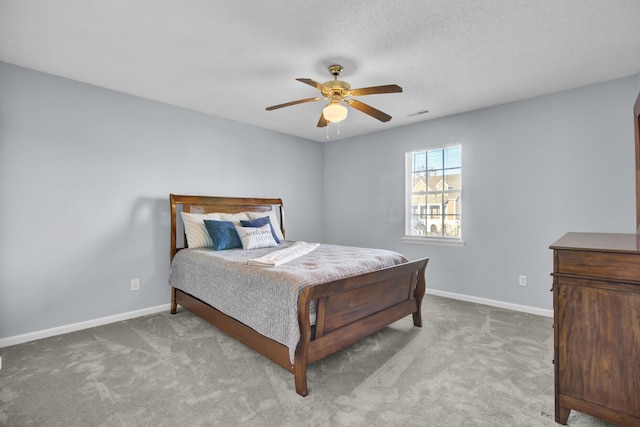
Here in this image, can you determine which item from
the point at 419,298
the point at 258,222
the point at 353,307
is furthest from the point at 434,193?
the point at 353,307

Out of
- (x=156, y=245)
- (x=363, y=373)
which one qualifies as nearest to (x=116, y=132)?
(x=156, y=245)

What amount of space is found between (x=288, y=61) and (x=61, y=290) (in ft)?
10.2

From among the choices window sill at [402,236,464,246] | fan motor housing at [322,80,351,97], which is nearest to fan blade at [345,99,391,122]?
fan motor housing at [322,80,351,97]

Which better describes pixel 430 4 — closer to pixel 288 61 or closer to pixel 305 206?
pixel 288 61

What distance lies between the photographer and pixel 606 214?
3.04m

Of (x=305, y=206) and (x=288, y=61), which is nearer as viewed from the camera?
(x=288, y=61)

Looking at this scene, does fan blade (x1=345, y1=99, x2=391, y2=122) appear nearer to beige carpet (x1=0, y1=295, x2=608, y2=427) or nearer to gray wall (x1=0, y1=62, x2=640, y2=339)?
gray wall (x1=0, y1=62, x2=640, y2=339)

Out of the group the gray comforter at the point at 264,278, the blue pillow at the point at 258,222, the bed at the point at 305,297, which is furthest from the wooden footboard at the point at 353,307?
the blue pillow at the point at 258,222

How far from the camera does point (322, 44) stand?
2350 millimetres

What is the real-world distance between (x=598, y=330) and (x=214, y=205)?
3823mm

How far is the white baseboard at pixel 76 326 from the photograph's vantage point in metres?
2.72

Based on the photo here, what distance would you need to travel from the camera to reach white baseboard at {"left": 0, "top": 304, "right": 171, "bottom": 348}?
2.72 m

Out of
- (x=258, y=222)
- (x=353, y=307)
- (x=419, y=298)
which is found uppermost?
(x=258, y=222)

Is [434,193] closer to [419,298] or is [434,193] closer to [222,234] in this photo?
[419,298]
